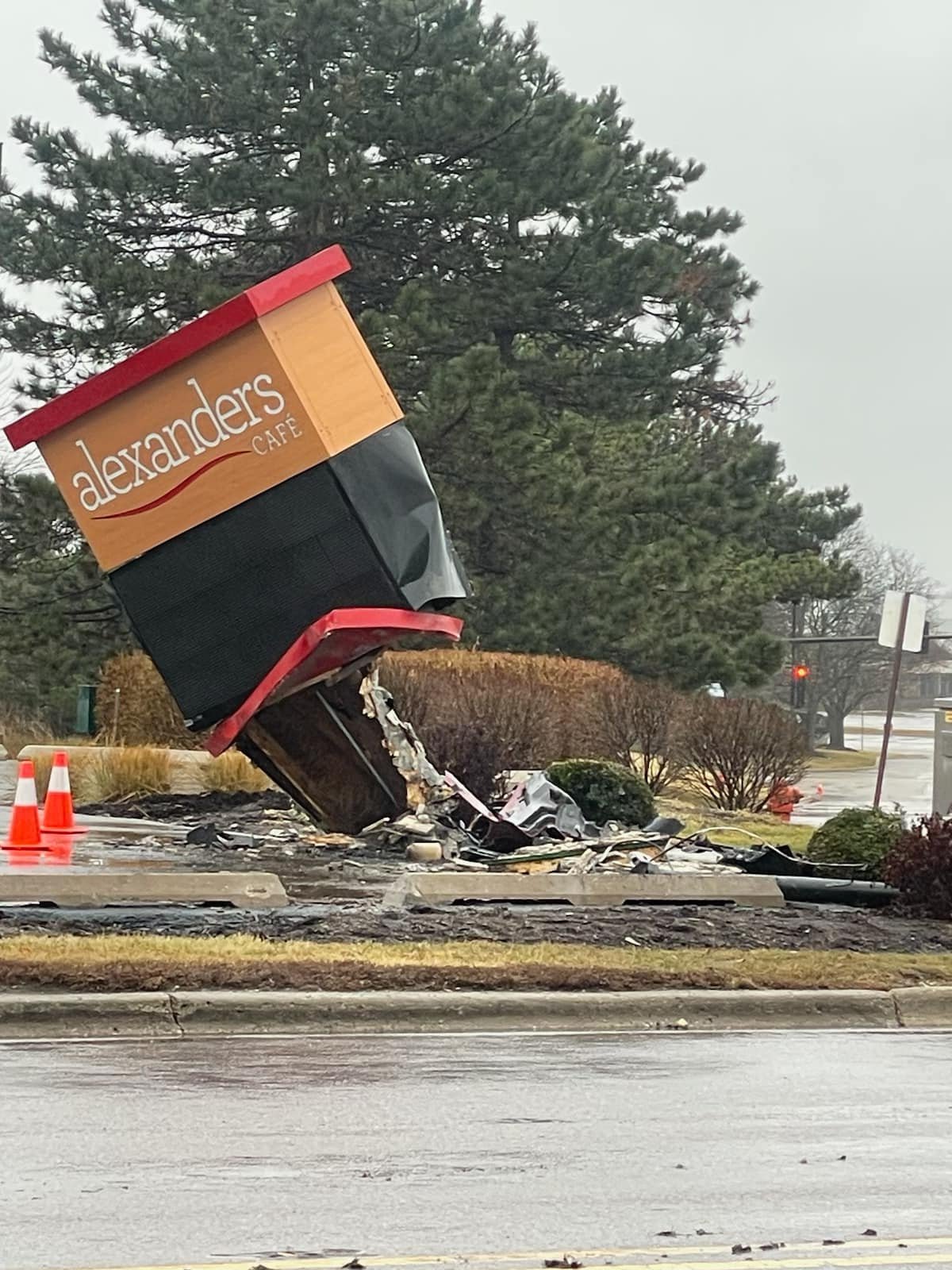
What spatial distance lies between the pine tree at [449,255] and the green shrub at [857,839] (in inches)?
748

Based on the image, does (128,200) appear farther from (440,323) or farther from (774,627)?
(774,627)

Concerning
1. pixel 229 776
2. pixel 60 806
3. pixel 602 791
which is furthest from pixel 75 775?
pixel 602 791

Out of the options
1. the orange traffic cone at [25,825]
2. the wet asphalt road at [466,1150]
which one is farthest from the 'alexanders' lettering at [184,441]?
the wet asphalt road at [466,1150]

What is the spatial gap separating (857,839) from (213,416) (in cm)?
628

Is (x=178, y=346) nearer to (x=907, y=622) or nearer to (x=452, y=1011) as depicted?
(x=452, y=1011)

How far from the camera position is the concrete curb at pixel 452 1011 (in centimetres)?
884

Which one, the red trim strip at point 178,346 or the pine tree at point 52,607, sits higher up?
the red trim strip at point 178,346

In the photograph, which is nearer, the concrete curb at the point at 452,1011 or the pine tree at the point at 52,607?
the concrete curb at the point at 452,1011

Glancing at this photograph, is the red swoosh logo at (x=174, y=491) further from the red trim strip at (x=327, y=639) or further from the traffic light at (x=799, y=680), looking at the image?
the traffic light at (x=799, y=680)

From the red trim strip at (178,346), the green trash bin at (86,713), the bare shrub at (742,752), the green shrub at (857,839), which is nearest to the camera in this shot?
the green shrub at (857,839)

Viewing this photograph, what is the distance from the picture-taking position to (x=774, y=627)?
269 feet

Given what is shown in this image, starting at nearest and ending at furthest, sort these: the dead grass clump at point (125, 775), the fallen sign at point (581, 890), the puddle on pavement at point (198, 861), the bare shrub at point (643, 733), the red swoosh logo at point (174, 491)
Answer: the fallen sign at point (581, 890)
the puddle on pavement at point (198, 861)
the red swoosh logo at point (174, 491)
the dead grass clump at point (125, 775)
the bare shrub at point (643, 733)

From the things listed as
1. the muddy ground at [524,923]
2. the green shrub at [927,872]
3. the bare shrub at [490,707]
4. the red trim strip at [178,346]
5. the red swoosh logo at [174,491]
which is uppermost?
the red trim strip at [178,346]

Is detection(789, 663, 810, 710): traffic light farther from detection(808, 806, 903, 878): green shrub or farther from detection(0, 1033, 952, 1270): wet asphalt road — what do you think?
detection(0, 1033, 952, 1270): wet asphalt road
